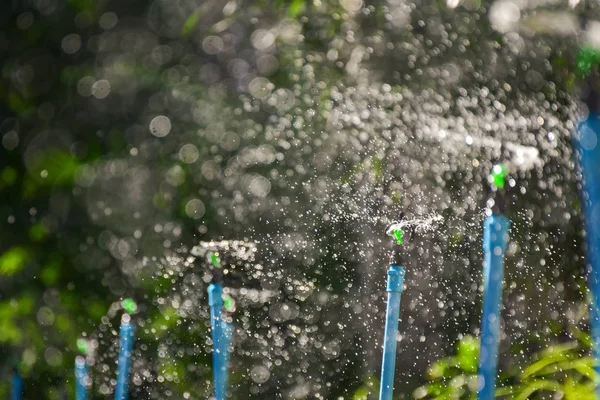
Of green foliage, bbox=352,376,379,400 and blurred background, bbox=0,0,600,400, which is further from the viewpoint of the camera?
green foliage, bbox=352,376,379,400

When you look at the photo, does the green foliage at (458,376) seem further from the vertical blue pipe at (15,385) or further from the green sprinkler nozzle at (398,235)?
the vertical blue pipe at (15,385)

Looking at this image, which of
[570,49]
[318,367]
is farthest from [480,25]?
[318,367]

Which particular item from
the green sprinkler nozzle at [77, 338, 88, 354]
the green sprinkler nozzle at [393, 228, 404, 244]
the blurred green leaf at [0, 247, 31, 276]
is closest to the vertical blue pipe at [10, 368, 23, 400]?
the green sprinkler nozzle at [77, 338, 88, 354]

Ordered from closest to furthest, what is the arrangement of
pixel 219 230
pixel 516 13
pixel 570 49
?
pixel 570 49
pixel 516 13
pixel 219 230

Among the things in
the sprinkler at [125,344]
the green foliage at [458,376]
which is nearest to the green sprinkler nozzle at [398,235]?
the green foliage at [458,376]

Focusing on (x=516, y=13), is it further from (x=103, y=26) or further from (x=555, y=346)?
(x=103, y=26)

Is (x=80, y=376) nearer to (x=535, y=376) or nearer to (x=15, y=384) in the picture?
(x=15, y=384)

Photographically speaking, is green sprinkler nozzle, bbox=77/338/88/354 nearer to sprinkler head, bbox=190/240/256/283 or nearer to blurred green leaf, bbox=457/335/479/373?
sprinkler head, bbox=190/240/256/283

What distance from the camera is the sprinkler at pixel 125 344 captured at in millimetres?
3627

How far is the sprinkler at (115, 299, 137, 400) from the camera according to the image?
11.9 ft

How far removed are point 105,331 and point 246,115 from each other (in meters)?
1.46

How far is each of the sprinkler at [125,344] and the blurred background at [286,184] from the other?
2.6 inches

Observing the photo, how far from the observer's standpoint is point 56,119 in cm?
309

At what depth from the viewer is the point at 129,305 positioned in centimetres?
366
